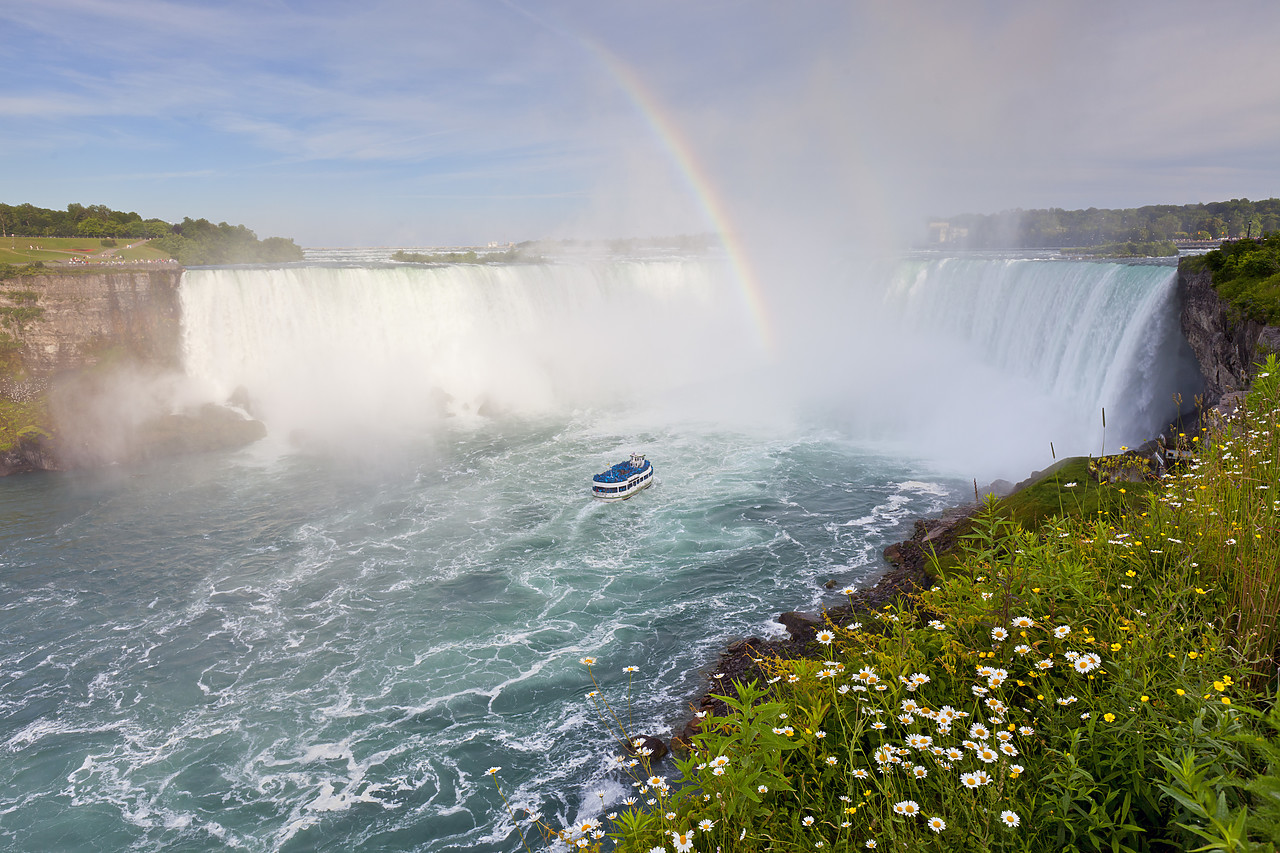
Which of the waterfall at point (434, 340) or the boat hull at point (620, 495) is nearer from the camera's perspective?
the boat hull at point (620, 495)

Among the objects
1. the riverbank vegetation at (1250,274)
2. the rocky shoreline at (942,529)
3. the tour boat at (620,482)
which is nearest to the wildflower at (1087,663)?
the rocky shoreline at (942,529)

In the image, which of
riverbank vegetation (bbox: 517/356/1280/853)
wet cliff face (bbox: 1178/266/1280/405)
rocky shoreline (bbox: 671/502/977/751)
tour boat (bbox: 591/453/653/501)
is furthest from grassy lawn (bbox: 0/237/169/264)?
wet cliff face (bbox: 1178/266/1280/405)

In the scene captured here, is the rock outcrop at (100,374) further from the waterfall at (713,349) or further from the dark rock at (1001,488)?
the dark rock at (1001,488)

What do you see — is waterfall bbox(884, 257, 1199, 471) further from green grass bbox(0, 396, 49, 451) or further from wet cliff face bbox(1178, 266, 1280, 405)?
green grass bbox(0, 396, 49, 451)

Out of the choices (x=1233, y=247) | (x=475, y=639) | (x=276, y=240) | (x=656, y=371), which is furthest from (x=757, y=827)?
(x=276, y=240)

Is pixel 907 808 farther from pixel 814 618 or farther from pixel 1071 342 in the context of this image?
pixel 1071 342
